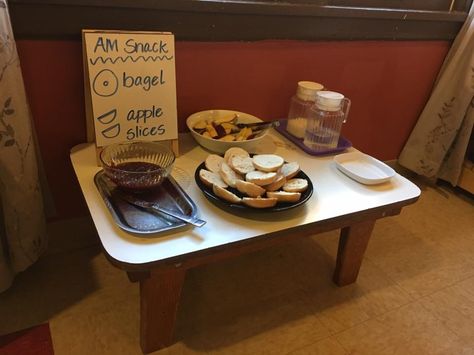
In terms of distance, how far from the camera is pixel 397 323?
118 centimetres

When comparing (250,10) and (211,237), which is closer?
(211,237)

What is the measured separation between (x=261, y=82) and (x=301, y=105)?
0.53 ft

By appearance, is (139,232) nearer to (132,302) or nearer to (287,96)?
(132,302)

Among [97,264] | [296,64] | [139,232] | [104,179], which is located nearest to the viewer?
[139,232]

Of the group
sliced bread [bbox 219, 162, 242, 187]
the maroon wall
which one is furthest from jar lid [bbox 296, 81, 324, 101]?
sliced bread [bbox 219, 162, 242, 187]

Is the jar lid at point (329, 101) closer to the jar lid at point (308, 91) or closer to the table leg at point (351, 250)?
the jar lid at point (308, 91)

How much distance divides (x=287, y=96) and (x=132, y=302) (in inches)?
34.4

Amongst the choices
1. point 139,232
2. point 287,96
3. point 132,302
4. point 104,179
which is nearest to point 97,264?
point 132,302

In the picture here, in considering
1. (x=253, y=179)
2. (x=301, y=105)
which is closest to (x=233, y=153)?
(x=253, y=179)

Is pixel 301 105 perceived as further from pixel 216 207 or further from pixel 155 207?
pixel 155 207

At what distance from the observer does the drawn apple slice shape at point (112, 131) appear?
1.01 metres

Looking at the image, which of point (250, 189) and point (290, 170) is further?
point (290, 170)

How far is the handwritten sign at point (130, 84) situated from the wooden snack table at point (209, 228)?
107 millimetres

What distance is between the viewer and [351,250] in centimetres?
121
